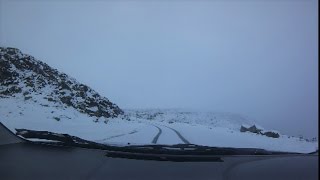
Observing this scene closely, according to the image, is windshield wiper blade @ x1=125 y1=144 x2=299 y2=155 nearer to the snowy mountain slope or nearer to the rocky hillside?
the snowy mountain slope

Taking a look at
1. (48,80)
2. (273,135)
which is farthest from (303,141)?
(48,80)

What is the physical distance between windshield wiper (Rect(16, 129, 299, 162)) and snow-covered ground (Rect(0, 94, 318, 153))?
0.59ft

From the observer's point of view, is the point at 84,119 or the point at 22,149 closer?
the point at 22,149

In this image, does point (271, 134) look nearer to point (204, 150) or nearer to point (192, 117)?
point (204, 150)

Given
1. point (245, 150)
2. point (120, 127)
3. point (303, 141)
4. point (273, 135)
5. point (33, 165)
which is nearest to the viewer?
point (33, 165)

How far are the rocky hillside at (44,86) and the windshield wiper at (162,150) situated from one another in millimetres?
975

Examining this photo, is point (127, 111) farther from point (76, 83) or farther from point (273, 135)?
point (273, 135)

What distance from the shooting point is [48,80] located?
483 cm

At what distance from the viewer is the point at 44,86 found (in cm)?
491

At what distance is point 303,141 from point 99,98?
2.37m

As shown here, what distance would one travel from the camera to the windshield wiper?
131 inches

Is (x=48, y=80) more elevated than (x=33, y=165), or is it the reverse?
(x=48, y=80)

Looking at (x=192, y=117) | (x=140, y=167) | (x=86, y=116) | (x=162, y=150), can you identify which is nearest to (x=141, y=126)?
(x=86, y=116)

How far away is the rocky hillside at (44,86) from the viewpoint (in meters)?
4.71
